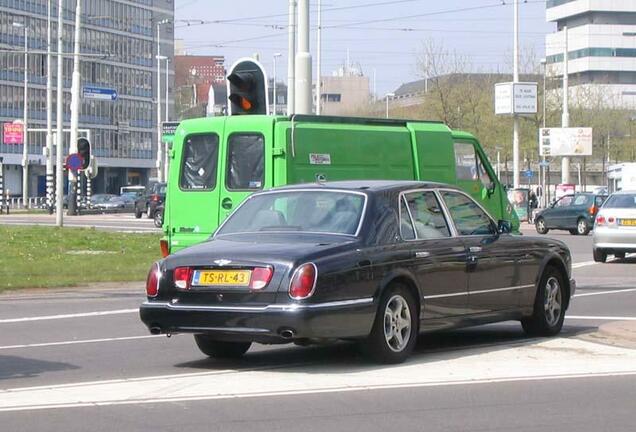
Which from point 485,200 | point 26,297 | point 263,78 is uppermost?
point 263,78

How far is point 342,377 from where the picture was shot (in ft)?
33.8

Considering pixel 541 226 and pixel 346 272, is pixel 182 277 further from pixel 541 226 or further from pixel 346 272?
pixel 541 226

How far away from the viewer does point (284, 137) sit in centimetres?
1761

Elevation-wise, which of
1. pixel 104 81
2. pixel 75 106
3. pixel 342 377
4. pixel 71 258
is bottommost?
A: pixel 342 377

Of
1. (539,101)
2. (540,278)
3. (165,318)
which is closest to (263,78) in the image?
(540,278)

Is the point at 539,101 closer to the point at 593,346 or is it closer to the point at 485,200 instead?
the point at 485,200

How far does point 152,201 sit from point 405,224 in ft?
155

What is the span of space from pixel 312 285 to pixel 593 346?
351 centimetres

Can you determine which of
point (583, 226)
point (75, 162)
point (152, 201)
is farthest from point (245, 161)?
point (152, 201)

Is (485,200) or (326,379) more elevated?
(485,200)

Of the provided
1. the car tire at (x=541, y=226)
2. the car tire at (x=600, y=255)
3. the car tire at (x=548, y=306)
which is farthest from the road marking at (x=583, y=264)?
the car tire at (x=541, y=226)

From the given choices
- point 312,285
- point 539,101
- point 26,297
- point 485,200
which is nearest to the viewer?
point 312,285

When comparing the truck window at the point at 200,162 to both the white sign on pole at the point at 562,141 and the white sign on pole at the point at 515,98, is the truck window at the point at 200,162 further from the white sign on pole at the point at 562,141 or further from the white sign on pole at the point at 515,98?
the white sign on pole at the point at 562,141

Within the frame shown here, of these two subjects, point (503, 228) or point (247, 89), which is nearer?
point (503, 228)
